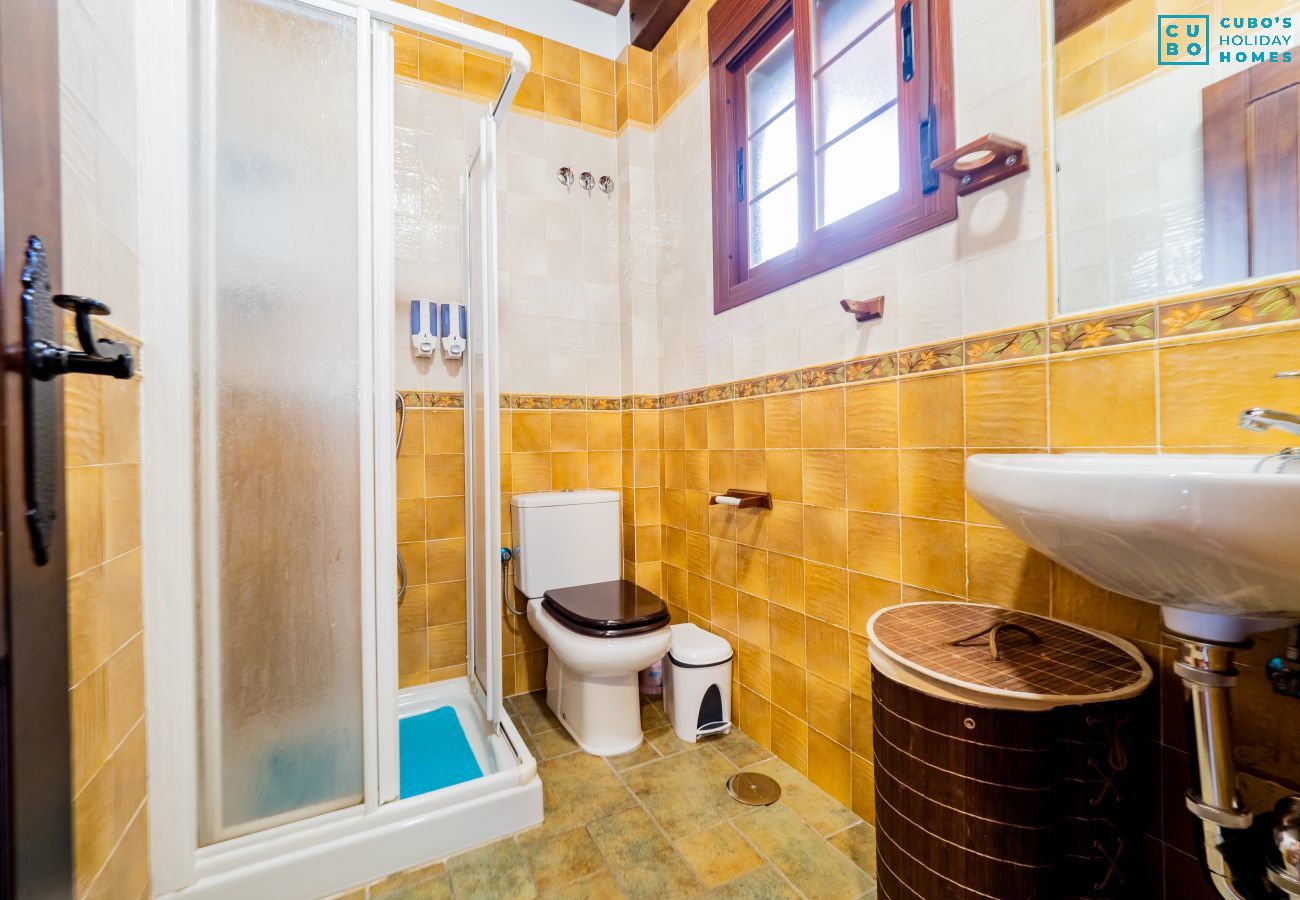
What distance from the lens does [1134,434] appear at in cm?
91

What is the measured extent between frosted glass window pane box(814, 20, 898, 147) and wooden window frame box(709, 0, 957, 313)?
0.14 feet

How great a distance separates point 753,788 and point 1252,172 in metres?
1.74

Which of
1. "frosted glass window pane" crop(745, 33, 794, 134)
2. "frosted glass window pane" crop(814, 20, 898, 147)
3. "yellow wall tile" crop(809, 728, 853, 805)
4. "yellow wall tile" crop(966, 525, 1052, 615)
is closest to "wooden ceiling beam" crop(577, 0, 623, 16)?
"frosted glass window pane" crop(745, 33, 794, 134)

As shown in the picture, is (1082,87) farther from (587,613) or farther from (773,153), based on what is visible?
(587,613)

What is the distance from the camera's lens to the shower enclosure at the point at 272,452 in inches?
40.7

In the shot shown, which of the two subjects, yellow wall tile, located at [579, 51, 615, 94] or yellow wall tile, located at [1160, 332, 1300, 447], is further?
yellow wall tile, located at [579, 51, 615, 94]

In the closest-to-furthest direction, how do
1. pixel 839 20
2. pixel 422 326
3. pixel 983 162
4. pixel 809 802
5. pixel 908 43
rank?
1. pixel 983 162
2. pixel 908 43
3. pixel 809 802
4. pixel 839 20
5. pixel 422 326

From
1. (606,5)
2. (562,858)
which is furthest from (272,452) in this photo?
(606,5)

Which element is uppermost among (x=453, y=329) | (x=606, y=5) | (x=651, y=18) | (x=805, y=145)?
(x=606, y=5)

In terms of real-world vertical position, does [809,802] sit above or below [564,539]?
below

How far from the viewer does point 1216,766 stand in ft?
2.30

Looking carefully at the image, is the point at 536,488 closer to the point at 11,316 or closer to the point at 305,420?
the point at 305,420

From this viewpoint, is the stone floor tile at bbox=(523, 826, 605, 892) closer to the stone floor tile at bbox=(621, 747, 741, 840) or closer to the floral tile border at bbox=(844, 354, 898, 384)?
the stone floor tile at bbox=(621, 747, 741, 840)

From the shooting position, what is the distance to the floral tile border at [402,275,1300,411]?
0.78 m
